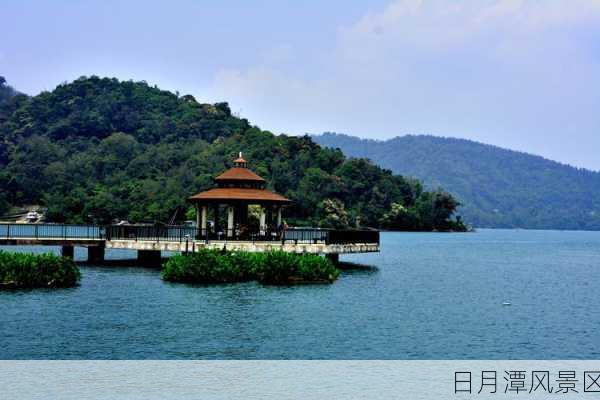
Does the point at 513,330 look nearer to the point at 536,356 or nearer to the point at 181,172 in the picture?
the point at 536,356

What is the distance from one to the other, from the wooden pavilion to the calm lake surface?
19.8 feet

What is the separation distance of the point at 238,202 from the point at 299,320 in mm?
21347

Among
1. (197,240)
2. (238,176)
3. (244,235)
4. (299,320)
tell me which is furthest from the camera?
(238,176)

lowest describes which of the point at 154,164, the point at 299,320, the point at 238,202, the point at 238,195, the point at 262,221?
the point at 299,320

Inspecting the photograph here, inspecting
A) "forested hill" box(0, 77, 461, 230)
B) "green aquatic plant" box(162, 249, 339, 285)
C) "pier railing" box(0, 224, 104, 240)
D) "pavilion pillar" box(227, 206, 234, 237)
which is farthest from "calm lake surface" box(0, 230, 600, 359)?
"forested hill" box(0, 77, 461, 230)

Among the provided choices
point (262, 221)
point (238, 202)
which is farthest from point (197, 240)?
point (262, 221)

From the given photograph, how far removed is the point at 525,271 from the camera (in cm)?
6112

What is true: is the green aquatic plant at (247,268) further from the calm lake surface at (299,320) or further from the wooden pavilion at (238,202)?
the wooden pavilion at (238,202)

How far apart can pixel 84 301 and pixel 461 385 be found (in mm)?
20185

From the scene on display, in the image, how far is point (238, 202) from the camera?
51.0 meters

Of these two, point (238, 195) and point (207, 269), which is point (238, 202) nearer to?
point (238, 195)

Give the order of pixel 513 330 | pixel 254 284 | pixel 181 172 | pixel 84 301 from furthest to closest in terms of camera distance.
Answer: pixel 181 172
pixel 254 284
pixel 84 301
pixel 513 330

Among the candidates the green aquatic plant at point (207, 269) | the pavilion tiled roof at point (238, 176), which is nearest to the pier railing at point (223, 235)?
the pavilion tiled roof at point (238, 176)

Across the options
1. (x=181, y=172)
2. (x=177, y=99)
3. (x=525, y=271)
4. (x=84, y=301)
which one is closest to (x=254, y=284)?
(x=84, y=301)
